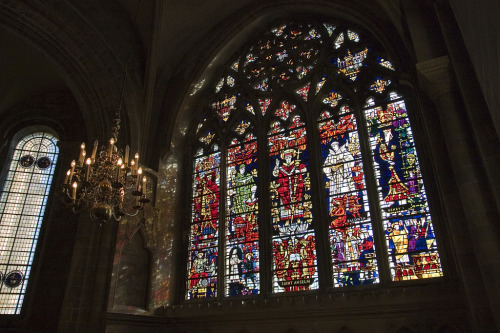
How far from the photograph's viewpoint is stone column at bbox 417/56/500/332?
498 centimetres

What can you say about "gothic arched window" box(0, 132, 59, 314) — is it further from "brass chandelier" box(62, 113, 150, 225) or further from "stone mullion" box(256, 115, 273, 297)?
"stone mullion" box(256, 115, 273, 297)

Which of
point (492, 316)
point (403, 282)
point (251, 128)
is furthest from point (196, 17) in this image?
point (492, 316)

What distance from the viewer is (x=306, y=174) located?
331 inches

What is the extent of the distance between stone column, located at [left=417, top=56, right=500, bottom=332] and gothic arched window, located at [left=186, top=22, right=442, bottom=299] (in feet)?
3.13

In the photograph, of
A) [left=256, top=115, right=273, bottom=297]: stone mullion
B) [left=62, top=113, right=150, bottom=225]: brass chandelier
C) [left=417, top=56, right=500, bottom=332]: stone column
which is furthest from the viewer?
[left=256, top=115, right=273, bottom=297]: stone mullion

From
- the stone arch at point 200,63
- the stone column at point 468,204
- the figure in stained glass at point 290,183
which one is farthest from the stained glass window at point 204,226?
the stone column at point 468,204

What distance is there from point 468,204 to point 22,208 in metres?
9.74

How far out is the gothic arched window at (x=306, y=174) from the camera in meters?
7.30

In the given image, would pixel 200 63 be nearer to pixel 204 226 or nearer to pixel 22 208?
pixel 204 226

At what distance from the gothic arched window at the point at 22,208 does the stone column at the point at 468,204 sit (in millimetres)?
8896

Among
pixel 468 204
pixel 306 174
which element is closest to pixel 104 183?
pixel 306 174

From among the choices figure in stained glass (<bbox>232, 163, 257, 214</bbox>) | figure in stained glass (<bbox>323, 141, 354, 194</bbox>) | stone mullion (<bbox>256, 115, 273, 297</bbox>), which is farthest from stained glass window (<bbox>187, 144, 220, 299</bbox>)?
figure in stained glass (<bbox>323, 141, 354, 194</bbox>)

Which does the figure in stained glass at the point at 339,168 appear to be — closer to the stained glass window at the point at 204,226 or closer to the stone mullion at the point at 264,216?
the stone mullion at the point at 264,216

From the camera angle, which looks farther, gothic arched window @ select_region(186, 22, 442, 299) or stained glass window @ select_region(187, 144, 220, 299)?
stained glass window @ select_region(187, 144, 220, 299)
